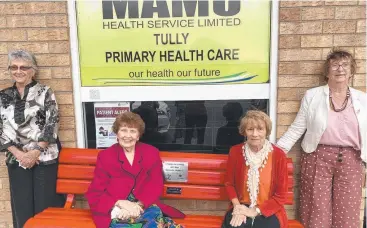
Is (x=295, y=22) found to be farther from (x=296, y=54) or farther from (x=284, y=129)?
(x=284, y=129)

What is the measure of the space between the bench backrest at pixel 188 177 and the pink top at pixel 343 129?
0.39m

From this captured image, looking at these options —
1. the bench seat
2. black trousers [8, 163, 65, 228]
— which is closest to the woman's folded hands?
the bench seat

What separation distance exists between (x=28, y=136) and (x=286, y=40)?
227 centimetres

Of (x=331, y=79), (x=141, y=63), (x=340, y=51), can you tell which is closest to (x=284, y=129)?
(x=331, y=79)

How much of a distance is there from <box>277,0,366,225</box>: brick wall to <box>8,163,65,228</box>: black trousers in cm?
208

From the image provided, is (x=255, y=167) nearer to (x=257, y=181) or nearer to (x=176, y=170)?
(x=257, y=181)

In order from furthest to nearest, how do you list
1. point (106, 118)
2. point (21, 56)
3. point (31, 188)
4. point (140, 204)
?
point (106, 118), point (31, 188), point (21, 56), point (140, 204)

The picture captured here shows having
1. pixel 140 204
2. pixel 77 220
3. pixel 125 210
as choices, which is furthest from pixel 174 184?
pixel 77 220

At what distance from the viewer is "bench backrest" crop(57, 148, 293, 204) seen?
10.2ft

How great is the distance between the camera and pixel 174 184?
3.19 metres

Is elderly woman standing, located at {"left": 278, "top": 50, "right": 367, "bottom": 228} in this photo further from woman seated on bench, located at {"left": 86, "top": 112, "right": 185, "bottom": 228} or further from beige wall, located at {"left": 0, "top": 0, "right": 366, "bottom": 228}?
woman seated on bench, located at {"left": 86, "top": 112, "right": 185, "bottom": 228}

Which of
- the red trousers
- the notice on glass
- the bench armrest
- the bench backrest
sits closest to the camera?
the red trousers

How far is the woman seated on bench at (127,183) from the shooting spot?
9.18ft

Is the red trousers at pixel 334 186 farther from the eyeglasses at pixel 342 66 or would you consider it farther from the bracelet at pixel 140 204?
the bracelet at pixel 140 204
